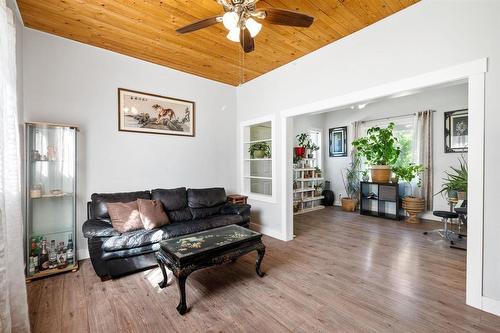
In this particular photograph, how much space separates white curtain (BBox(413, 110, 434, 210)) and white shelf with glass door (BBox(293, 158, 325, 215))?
2408 millimetres

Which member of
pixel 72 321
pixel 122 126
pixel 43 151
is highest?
pixel 122 126

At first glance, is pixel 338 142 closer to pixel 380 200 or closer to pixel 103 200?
pixel 380 200

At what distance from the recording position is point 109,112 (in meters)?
3.36

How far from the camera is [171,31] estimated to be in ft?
9.27

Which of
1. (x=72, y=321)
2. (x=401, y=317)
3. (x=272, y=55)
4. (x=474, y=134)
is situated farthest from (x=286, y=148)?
(x=72, y=321)

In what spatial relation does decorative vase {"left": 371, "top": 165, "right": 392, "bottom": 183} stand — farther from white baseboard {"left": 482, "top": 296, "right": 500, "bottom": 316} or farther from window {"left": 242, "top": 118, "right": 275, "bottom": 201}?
white baseboard {"left": 482, "top": 296, "right": 500, "bottom": 316}

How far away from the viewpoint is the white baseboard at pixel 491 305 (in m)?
1.91

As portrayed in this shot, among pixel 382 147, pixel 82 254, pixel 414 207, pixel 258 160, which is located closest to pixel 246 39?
pixel 258 160

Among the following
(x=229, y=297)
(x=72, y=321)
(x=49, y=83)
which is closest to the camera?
(x=72, y=321)

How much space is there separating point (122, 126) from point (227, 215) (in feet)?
7.02

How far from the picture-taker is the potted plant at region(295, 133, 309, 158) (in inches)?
230

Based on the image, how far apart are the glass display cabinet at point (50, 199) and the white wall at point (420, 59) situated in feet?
10.0

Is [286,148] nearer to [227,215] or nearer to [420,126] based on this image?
[227,215]

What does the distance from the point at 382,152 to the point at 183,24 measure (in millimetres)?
4874
